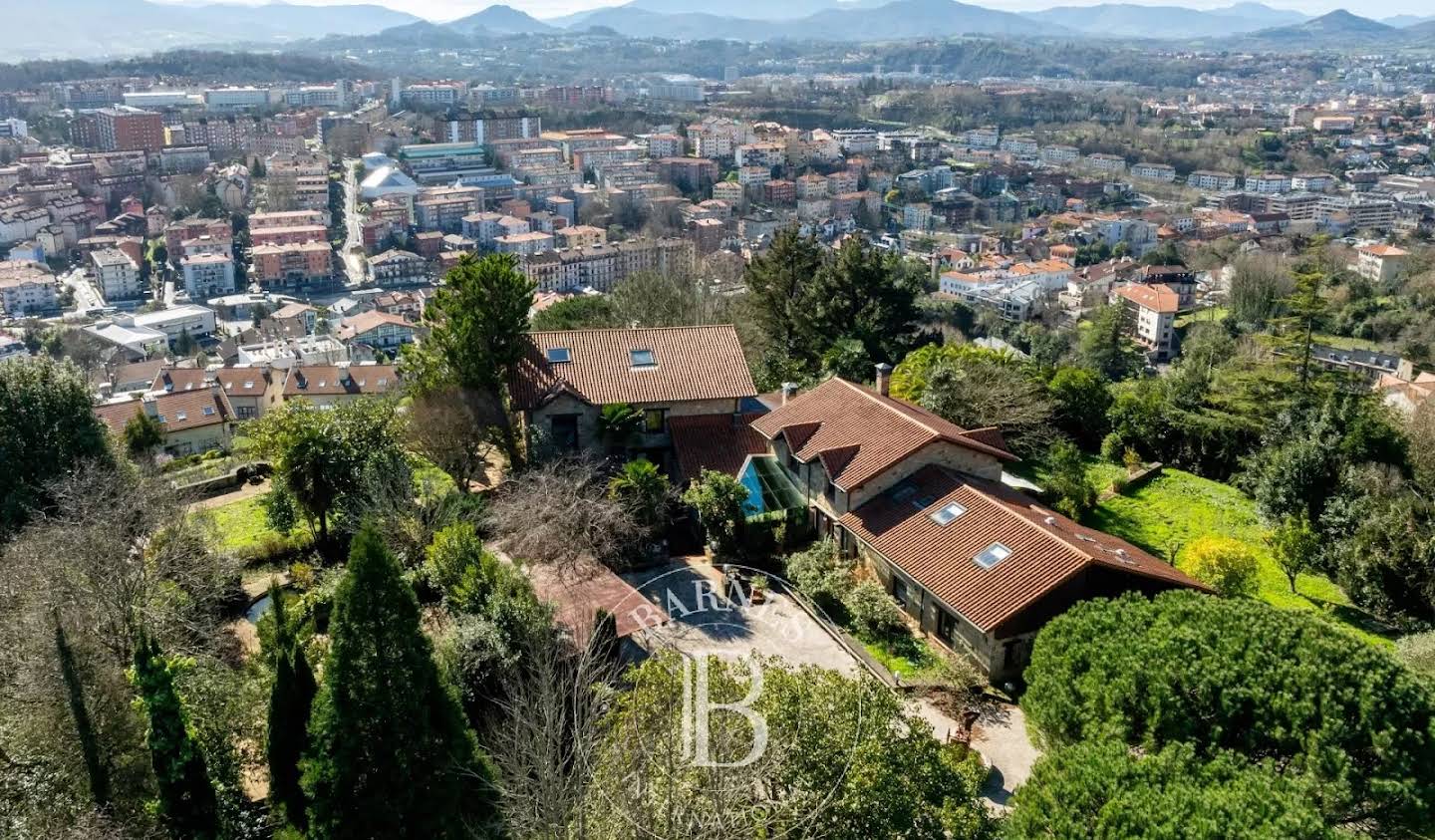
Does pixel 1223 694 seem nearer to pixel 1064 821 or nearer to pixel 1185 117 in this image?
pixel 1064 821

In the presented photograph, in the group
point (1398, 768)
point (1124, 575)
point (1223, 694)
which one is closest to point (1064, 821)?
point (1223, 694)

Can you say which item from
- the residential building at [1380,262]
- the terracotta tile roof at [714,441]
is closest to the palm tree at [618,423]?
the terracotta tile roof at [714,441]

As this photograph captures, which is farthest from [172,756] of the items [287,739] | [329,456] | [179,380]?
[179,380]

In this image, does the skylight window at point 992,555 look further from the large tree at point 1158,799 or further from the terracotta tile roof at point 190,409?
the terracotta tile roof at point 190,409

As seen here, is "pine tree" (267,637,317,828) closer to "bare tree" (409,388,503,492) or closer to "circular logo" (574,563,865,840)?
"circular logo" (574,563,865,840)

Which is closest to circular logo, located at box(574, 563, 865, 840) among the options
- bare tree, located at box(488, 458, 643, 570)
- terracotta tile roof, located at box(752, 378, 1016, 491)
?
bare tree, located at box(488, 458, 643, 570)
